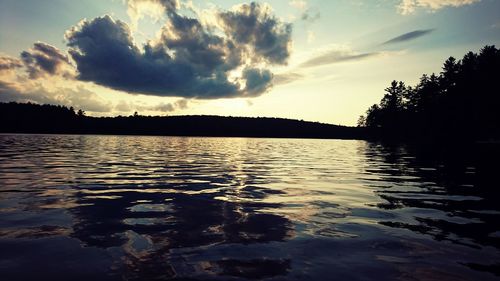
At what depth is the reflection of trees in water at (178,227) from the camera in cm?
554

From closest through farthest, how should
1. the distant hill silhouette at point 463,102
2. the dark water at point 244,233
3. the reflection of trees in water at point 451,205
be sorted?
the dark water at point 244,233 < the reflection of trees in water at point 451,205 < the distant hill silhouette at point 463,102

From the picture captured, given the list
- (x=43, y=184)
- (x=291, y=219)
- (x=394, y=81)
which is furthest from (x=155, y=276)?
(x=394, y=81)

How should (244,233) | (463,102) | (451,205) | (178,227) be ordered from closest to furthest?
(244,233)
(178,227)
(451,205)
(463,102)

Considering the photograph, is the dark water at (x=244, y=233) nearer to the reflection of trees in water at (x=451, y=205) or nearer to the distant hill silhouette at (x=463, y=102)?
the reflection of trees in water at (x=451, y=205)

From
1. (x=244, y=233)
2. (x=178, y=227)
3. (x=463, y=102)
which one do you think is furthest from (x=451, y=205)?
(x=463, y=102)

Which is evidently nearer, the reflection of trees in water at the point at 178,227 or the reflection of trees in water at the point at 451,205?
the reflection of trees in water at the point at 178,227

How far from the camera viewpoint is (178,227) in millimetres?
8141

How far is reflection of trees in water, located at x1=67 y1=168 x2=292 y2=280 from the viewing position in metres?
5.54

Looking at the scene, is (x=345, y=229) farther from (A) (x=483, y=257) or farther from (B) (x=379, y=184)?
(B) (x=379, y=184)

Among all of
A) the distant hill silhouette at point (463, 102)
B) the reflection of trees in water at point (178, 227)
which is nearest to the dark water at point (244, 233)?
the reflection of trees in water at point (178, 227)

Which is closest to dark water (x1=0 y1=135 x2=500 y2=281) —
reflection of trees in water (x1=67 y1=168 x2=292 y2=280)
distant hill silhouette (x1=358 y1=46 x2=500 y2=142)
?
reflection of trees in water (x1=67 y1=168 x2=292 y2=280)

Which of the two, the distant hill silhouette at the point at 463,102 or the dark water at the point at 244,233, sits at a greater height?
the distant hill silhouette at the point at 463,102

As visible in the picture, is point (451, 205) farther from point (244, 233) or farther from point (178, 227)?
point (178, 227)

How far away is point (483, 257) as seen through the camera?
246 inches
